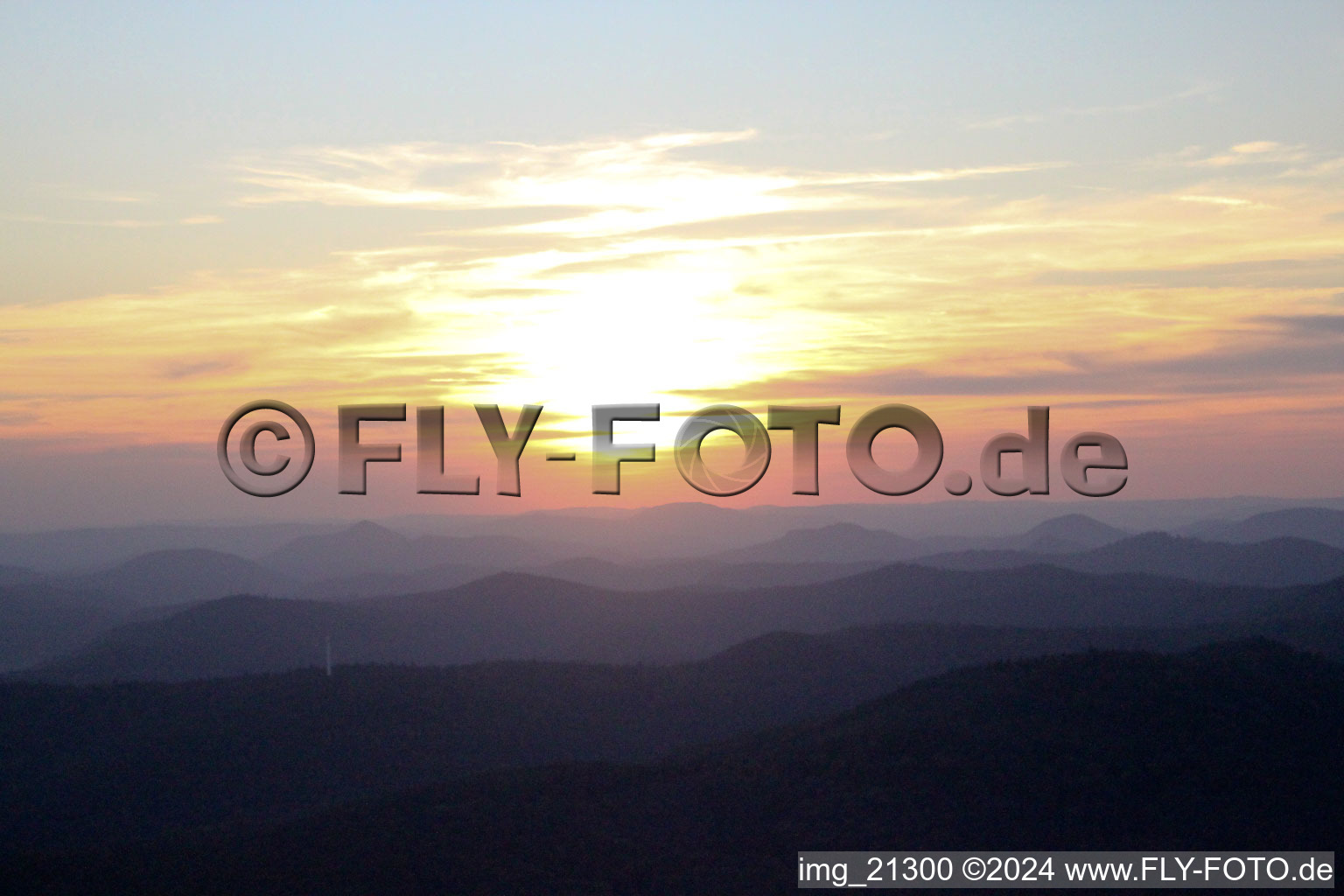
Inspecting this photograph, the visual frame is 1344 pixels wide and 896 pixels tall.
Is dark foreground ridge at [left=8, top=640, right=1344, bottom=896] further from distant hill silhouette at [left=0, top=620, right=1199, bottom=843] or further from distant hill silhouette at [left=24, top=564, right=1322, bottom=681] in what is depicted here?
distant hill silhouette at [left=24, top=564, right=1322, bottom=681]

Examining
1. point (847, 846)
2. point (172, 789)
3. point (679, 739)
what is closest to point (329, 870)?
point (847, 846)

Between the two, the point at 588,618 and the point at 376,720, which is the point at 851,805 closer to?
the point at 376,720

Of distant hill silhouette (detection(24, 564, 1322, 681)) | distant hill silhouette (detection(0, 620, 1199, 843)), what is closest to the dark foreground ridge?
distant hill silhouette (detection(0, 620, 1199, 843))

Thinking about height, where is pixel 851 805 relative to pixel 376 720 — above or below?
above

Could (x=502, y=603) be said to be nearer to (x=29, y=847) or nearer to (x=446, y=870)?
(x=29, y=847)

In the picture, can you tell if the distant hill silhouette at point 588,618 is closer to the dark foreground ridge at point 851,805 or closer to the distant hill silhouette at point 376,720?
the distant hill silhouette at point 376,720

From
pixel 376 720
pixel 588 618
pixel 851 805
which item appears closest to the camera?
pixel 851 805

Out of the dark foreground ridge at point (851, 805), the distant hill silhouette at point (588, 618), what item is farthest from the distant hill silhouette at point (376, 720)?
the distant hill silhouette at point (588, 618)

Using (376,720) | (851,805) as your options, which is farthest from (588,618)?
(851,805)
